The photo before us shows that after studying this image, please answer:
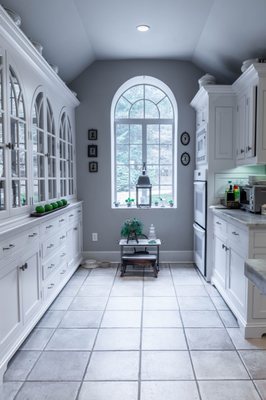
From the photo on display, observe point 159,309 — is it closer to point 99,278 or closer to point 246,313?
point 246,313

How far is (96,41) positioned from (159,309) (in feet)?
10.3

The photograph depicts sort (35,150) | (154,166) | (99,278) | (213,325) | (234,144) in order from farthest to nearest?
(154,166), (99,278), (234,144), (35,150), (213,325)

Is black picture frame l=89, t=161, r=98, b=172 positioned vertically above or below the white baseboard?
above

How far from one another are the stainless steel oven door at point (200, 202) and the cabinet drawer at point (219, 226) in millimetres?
286

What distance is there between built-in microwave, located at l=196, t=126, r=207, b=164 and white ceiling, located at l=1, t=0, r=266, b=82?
2.72 ft

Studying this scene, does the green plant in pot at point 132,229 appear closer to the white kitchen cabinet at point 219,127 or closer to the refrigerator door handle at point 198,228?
the refrigerator door handle at point 198,228

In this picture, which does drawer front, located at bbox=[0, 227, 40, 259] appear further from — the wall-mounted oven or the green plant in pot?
the wall-mounted oven

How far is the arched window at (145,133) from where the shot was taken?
14.9 feet

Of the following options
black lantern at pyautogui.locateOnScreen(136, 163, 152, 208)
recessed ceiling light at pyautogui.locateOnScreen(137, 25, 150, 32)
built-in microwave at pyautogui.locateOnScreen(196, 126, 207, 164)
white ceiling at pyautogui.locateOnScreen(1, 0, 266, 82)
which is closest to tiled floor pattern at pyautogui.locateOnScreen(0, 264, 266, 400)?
black lantern at pyautogui.locateOnScreen(136, 163, 152, 208)

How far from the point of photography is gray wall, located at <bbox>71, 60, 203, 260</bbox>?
4332 millimetres

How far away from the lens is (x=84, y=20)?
10.6 feet

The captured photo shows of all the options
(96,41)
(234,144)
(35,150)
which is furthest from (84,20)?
(234,144)

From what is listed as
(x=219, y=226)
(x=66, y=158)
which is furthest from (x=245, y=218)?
(x=66, y=158)

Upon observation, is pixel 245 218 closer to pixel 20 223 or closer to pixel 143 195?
pixel 20 223
